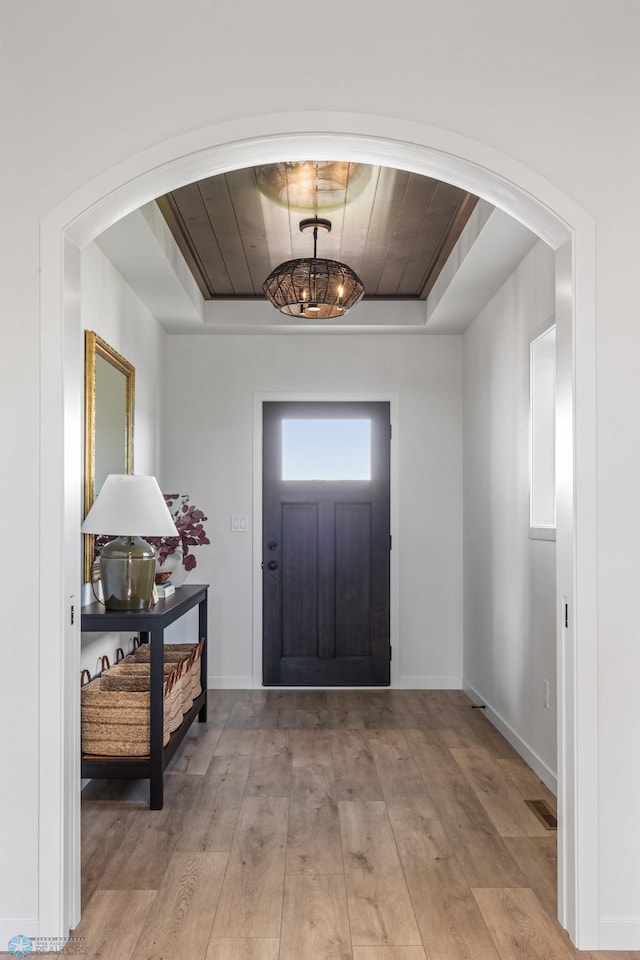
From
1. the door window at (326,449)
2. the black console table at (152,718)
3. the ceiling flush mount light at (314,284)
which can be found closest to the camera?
the black console table at (152,718)

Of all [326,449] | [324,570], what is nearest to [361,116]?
[326,449]

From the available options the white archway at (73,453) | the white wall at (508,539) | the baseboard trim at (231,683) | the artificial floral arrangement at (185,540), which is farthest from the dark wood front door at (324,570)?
the white archway at (73,453)

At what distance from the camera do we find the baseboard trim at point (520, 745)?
10.9 feet

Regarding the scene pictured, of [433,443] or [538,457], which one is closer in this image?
[538,457]

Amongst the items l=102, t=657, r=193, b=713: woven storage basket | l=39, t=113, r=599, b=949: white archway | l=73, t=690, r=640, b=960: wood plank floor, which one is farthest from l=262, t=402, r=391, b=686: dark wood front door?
l=39, t=113, r=599, b=949: white archway

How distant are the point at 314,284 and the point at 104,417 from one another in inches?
46.5

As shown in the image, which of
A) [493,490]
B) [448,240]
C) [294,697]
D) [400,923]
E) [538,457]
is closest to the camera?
[400,923]

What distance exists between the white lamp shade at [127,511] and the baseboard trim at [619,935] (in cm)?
207

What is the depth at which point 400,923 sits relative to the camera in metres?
2.23

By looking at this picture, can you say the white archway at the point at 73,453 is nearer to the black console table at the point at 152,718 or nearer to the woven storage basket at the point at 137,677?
the black console table at the point at 152,718

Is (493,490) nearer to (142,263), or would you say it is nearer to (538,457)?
(538,457)

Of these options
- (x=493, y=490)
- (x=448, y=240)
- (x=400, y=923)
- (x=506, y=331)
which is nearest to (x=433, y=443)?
(x=493, y=490)

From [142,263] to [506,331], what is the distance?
75.7 inches

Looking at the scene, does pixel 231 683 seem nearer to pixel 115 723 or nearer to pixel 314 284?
pixel 115 723
